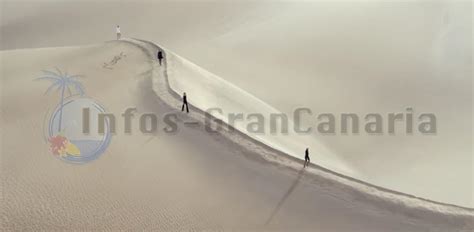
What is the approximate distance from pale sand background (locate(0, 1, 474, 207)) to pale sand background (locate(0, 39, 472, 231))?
5.38m

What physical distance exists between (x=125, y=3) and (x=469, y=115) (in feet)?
102

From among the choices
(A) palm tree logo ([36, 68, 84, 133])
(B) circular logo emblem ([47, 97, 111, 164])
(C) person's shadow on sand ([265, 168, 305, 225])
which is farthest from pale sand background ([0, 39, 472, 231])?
(A) palm tree logo ([36, 68, 84, 133])

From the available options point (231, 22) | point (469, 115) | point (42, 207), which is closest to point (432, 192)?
point (469, 115)

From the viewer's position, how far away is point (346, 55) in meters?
24.3

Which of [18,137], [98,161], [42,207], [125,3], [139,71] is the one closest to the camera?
[42,207]

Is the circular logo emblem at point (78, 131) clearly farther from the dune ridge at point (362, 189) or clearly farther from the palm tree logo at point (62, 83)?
the dune ridge at point (362, 189)

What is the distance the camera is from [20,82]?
1493 centimetres

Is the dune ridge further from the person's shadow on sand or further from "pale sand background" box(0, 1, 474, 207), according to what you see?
"pale sand background" box(0, 1, 474, 207)

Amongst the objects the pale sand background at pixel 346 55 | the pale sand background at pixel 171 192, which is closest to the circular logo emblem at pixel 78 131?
the pale sand background at pixel 171 192

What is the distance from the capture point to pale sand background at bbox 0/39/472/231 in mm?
9422

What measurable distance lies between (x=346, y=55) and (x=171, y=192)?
55.6ft

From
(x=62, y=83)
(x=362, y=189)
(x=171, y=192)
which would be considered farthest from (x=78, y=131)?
(x=362, y=189)

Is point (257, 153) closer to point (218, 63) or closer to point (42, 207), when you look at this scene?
point (42, 207)

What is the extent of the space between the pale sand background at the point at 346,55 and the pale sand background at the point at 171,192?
17.7ft
